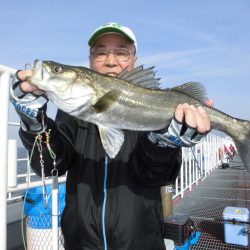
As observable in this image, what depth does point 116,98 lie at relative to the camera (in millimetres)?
2650

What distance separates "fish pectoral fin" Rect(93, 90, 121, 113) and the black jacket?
0.41 meters

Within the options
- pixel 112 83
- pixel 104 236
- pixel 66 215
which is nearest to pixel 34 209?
pixel 66 215

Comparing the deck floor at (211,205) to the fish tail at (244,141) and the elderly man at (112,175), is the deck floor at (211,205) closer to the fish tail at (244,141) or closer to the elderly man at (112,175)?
the fish tail at (244,141)

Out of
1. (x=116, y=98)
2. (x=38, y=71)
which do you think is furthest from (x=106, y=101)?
(x=38, y=71)

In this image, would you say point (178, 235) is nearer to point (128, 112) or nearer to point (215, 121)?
point (215, 121)

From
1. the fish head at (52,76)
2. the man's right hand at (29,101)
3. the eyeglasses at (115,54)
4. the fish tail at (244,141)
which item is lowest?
the fish tail at (244,141)

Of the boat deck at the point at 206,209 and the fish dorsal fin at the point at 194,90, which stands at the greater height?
the fish dorsal fin at the point at 194,90

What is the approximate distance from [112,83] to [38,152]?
33.7 inches

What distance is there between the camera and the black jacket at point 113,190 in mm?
2562

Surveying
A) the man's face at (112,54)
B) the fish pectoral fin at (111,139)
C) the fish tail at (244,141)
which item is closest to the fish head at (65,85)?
the fish pectoral fin at (111,139)

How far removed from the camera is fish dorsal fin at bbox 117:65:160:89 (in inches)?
107

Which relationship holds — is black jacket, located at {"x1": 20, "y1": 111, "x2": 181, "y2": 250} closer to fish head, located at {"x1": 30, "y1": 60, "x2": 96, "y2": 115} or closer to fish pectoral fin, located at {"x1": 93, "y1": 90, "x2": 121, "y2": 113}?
fish head, located at {"x1": 30, "y1": 60, "x2": 96, "y2": 115}

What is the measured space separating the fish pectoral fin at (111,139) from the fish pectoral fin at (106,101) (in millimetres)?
157

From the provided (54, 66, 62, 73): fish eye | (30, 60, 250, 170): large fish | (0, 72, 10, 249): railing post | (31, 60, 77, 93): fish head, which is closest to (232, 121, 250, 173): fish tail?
(30, 60, 250, 170): large fish
